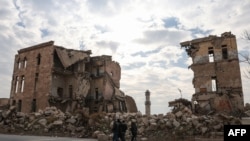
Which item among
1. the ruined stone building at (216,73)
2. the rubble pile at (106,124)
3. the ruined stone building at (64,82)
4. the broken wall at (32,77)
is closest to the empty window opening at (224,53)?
the ruined stone building at (216,73)

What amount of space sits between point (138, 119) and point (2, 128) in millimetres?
11963

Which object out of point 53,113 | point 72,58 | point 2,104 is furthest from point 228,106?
point 2,104

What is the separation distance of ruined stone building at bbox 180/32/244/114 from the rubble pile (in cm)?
1001

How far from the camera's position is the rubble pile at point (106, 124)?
52.7ft

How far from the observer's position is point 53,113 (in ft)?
78.8

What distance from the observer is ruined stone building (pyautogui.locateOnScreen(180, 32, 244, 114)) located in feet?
97.6

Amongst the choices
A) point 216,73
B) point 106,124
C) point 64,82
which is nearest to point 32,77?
point 64,82

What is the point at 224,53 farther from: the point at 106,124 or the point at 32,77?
the point at 32,77

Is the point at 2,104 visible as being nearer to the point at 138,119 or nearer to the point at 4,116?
the point at 4,116

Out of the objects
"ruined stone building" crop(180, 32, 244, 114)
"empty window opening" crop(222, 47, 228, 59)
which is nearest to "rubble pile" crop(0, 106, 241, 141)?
"ruined stone building" crop(180, 32, 244, 114)

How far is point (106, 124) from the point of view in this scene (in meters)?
20.2

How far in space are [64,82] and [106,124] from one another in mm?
19388

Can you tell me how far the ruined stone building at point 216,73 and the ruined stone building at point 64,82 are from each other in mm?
12655

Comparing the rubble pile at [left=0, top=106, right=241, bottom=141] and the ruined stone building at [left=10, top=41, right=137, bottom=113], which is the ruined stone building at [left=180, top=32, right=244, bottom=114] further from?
the ruined stone building at [left=10, top=41, right=137, bottom=113]
